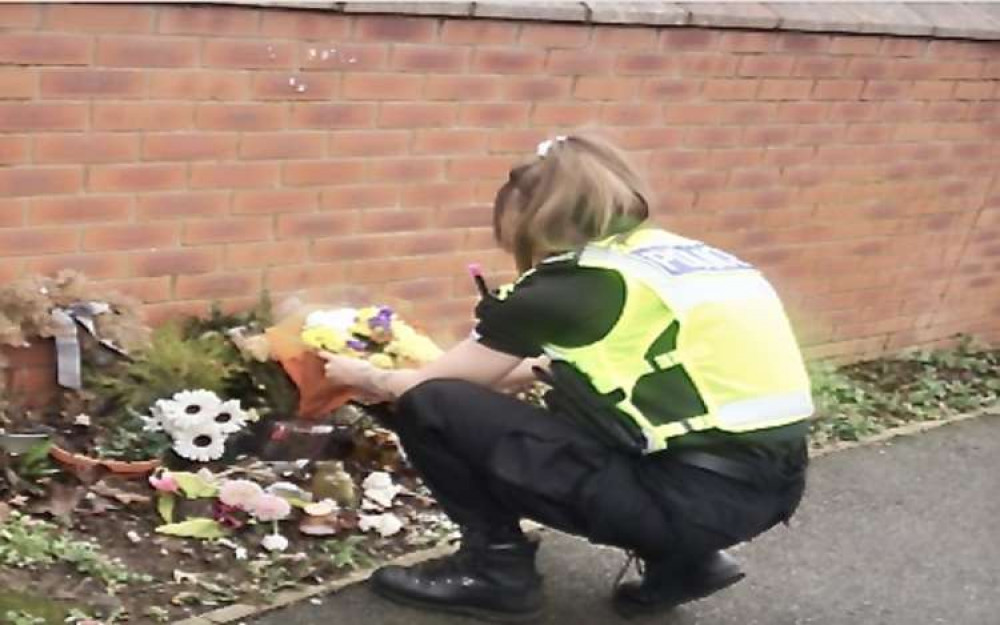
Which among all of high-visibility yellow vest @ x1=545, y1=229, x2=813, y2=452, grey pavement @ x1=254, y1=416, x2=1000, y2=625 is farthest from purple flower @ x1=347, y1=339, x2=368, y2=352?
high-visibility yellow vest @ x1=545, y1=229, x2=813, y2=452

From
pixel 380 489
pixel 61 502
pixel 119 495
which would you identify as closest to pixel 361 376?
pixel 380 489

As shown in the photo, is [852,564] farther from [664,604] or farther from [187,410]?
[187,410]

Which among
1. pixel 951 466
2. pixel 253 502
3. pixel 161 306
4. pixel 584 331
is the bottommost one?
pixel 951 466

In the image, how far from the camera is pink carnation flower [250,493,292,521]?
13.2ft

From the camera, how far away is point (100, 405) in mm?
4426

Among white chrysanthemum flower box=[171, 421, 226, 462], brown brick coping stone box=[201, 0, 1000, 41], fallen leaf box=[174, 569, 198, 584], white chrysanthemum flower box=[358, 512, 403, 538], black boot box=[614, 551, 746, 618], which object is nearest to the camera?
fallen leaf box=[174, 569, 198, 584]

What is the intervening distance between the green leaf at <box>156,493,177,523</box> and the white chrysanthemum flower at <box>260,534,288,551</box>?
0.25 metres

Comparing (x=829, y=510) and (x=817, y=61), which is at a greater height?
(x=817, y=61)

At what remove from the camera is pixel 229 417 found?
14.4 ft

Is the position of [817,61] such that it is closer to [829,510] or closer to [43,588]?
[829,510]

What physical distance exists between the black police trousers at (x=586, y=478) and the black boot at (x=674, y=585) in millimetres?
231

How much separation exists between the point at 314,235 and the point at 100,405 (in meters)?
0.87

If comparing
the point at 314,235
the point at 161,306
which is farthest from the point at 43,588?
the point at 314,235

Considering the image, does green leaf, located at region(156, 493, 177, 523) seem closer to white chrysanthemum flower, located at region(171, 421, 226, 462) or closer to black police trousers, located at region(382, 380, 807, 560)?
white chrysanthemum flower, located at region(171, 421, 226, 462)
